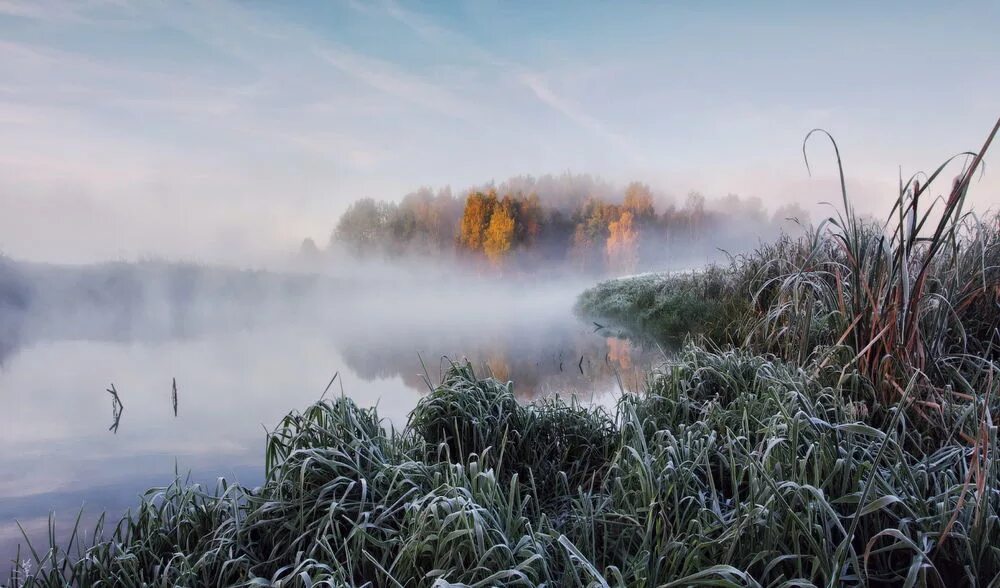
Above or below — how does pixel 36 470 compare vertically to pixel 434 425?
below

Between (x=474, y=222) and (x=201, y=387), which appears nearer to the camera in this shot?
(x=201, y=387)

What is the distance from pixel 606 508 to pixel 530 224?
698 cm

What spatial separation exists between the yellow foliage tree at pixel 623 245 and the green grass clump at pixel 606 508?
5.61 metres

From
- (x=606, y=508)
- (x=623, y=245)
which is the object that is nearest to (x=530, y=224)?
(x=623, y=245)

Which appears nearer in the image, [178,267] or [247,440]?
[247,440]

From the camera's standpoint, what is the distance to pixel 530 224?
8227 millimetres

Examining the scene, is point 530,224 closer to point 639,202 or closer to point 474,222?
point 474,222

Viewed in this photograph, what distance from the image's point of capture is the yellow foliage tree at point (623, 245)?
296 inches

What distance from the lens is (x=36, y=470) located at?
2523 mm

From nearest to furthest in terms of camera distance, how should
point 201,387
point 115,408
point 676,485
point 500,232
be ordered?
1. point 676,485
2. point 115,408
3. point 201,387
4. point 500,232

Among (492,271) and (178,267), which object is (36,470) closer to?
(178,267)

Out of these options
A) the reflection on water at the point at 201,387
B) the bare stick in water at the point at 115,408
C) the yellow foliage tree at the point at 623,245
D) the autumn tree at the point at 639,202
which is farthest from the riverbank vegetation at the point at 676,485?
the autumn tree at the point at 639,202

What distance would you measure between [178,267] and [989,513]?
5774mm

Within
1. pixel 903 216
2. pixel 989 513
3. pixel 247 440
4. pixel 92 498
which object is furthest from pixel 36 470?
pixel 903 216
